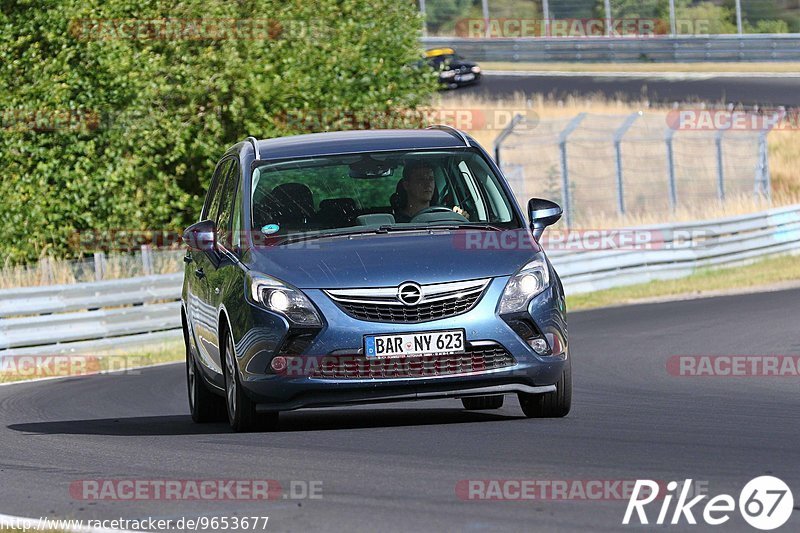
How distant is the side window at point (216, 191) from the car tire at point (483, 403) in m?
2.14

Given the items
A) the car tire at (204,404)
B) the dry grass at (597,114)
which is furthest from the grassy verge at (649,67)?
the car tire at (204,404)

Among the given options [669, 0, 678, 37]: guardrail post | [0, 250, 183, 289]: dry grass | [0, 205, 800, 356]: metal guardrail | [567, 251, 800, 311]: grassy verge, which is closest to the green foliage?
[0, 250, 183, 289]: dry grass

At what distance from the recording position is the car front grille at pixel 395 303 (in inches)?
355

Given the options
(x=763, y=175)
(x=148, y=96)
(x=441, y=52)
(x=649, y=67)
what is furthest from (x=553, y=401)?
(x=649, y=67)

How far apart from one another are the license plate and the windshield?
3.10ft

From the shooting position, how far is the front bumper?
29.7 ft

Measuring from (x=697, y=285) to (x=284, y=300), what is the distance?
16.9 meters

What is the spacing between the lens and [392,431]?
373 inches

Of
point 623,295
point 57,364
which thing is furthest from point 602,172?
point 57,364

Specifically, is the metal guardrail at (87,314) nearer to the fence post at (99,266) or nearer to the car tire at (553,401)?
the fence post at (99,266)

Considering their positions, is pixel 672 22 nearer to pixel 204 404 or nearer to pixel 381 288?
pixel 204 404

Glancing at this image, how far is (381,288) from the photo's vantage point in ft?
29.6

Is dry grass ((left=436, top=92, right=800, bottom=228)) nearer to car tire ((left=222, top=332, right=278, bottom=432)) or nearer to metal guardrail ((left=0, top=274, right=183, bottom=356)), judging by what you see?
metal guardrail ((left=0, top=274, right=183, bottom=356))

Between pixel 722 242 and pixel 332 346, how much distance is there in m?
19.3
